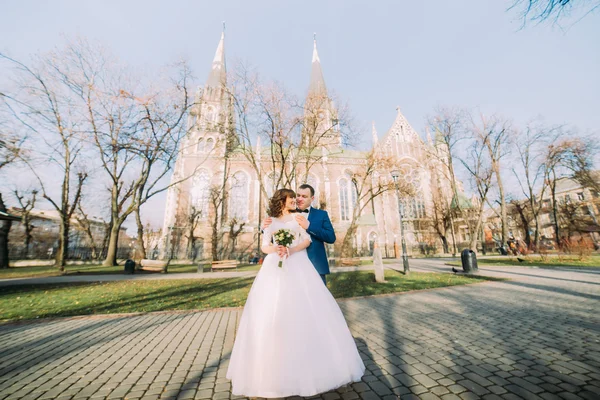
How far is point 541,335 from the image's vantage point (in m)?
3.69

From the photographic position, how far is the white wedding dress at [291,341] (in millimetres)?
2023

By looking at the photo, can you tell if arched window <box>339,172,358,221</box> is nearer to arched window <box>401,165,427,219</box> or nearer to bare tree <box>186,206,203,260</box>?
arched window <box>401,165,427,219</box>

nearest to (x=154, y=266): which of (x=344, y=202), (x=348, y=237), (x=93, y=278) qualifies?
(x=93, y=278)

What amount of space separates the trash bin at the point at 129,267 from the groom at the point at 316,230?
1617 centimetres

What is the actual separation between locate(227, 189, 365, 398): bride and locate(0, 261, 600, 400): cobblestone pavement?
524 millimetres

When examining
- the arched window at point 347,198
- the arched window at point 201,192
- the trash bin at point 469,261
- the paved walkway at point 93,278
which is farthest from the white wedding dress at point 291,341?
the arched window at point 347,198

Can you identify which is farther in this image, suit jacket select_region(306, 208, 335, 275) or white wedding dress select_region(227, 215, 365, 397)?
suit jacket select_region(306, 208, 335, 275)

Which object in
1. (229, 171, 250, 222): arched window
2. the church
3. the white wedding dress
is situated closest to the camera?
the white wedding dress

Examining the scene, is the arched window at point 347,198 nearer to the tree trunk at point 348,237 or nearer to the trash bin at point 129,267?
the tree trunk at point 348,237

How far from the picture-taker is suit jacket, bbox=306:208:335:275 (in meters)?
2.88

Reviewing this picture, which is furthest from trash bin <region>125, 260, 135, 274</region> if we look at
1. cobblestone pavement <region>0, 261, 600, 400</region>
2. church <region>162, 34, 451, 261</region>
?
church <region>162, 34, 451, 261</region>

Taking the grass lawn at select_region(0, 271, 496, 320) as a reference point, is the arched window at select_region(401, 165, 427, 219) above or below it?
above

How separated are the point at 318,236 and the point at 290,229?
455 millimetres

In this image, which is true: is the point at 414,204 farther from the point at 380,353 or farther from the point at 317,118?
the point at 380,353
